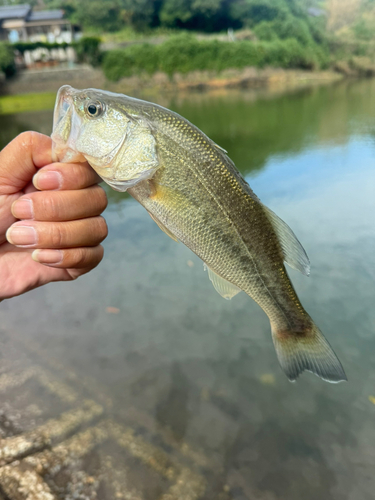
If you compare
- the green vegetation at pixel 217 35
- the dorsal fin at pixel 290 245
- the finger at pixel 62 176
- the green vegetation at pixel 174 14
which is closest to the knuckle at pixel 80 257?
the finger at pixel 62 176

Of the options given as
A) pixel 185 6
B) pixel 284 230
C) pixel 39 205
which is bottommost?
pixel 284 230

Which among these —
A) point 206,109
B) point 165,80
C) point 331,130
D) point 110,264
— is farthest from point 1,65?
point 110,264

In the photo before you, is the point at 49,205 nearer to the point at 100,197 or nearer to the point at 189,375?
the point at 100,197

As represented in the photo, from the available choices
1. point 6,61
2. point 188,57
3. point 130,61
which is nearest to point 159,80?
point 130,61

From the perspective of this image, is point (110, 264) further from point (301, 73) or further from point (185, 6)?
point (185, 6)

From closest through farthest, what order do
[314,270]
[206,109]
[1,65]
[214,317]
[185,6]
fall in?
[214,317]
[314,270]
[206,109]
[1,65]
[185,6]
